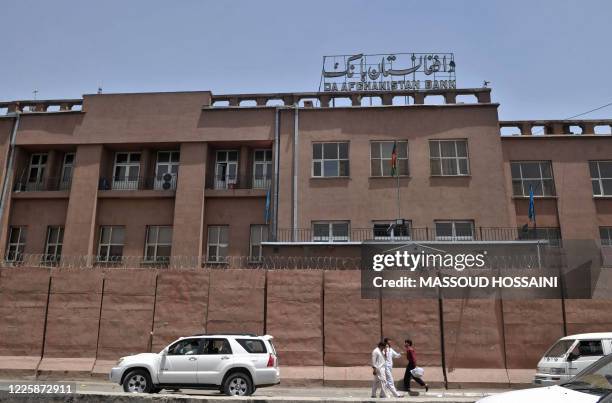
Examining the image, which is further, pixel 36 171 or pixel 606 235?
pixel 36 171

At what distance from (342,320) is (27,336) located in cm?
1031

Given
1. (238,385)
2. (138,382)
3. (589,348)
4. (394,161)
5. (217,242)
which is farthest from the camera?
(217,242)

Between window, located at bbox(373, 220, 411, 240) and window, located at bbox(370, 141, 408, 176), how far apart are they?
2520 millimetres

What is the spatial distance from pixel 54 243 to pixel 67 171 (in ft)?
13.3

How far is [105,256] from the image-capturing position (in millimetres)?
25422

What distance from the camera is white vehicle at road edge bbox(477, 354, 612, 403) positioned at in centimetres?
522

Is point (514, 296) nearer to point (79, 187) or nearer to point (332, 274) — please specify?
point (332, 274)

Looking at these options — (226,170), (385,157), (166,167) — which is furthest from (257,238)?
(385,157)

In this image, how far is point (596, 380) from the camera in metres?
5.85

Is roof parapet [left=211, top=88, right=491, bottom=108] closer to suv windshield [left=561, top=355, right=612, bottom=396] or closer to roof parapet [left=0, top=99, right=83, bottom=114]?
roof parapet [left=0, top=99, right=83, bottom=114]

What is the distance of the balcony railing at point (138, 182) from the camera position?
26328 mm

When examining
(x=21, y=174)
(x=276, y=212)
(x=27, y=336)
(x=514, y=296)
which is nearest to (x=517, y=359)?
(x=514, y=296)

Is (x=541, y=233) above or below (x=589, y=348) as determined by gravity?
above

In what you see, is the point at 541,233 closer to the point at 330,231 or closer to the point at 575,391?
the point at 330,231
